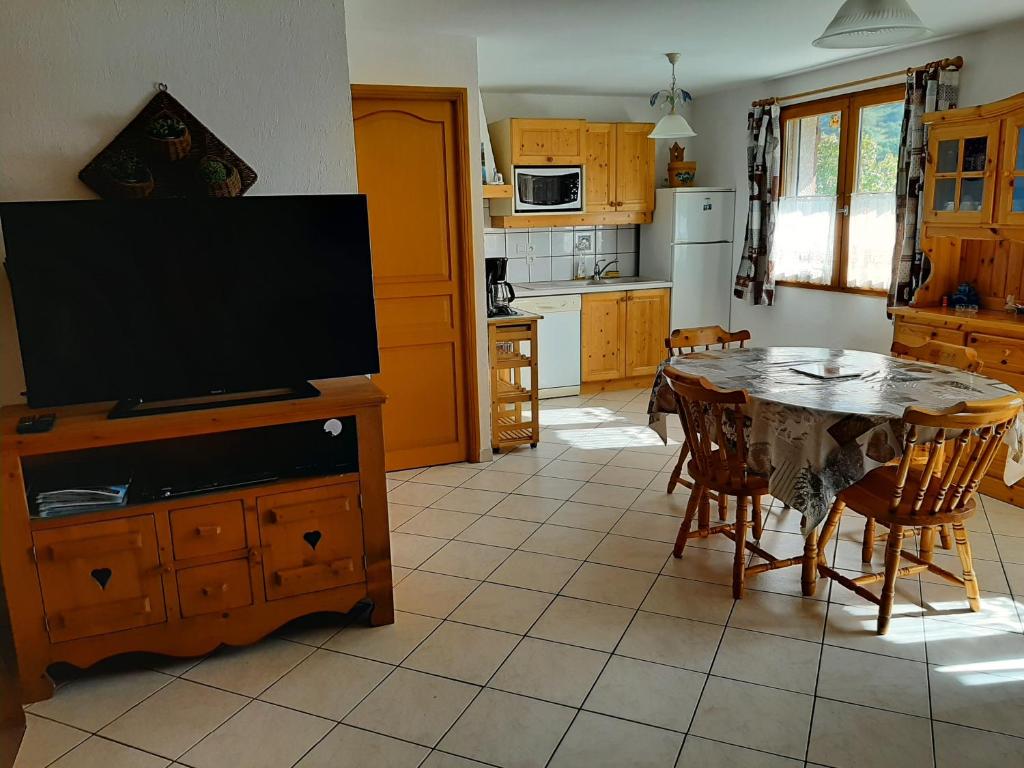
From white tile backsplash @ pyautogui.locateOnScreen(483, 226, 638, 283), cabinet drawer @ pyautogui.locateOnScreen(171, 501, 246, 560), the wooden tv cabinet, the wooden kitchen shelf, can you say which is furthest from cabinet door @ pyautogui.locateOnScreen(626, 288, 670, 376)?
cabinet drawer @ pyautogui.locateOnScreen(171, 501, 246, 560)

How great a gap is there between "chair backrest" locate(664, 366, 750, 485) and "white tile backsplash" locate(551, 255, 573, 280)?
357 cm

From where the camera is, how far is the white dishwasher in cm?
582

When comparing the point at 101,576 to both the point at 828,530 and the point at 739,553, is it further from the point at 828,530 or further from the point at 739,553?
the point at 828,530

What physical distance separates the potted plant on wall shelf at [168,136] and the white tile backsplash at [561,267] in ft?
13.0

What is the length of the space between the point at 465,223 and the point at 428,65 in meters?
0.85

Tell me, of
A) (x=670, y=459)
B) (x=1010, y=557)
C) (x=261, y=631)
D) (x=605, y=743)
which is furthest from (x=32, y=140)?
(x=1010, y=557)

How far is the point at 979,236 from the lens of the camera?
391 centimetres

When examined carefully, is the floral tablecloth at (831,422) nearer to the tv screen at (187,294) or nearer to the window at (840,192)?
the tv screen at (187,294)

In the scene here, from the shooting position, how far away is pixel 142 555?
7.95 ft

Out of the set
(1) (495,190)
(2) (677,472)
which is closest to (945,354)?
(2) (677,472)

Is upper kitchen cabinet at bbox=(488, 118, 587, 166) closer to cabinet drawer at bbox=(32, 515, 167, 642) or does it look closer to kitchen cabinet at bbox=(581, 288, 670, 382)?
kitchen cabinet at bbox=(581, 288, 670, 382)

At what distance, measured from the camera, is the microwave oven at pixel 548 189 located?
230 inches

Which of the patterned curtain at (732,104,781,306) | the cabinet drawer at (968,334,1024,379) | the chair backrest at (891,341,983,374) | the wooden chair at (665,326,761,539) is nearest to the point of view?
the chair backrest at (891,341,983,374)

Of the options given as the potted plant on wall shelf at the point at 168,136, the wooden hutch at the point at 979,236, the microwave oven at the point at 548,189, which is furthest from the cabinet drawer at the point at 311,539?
the microwave oven at the point at 548,189
